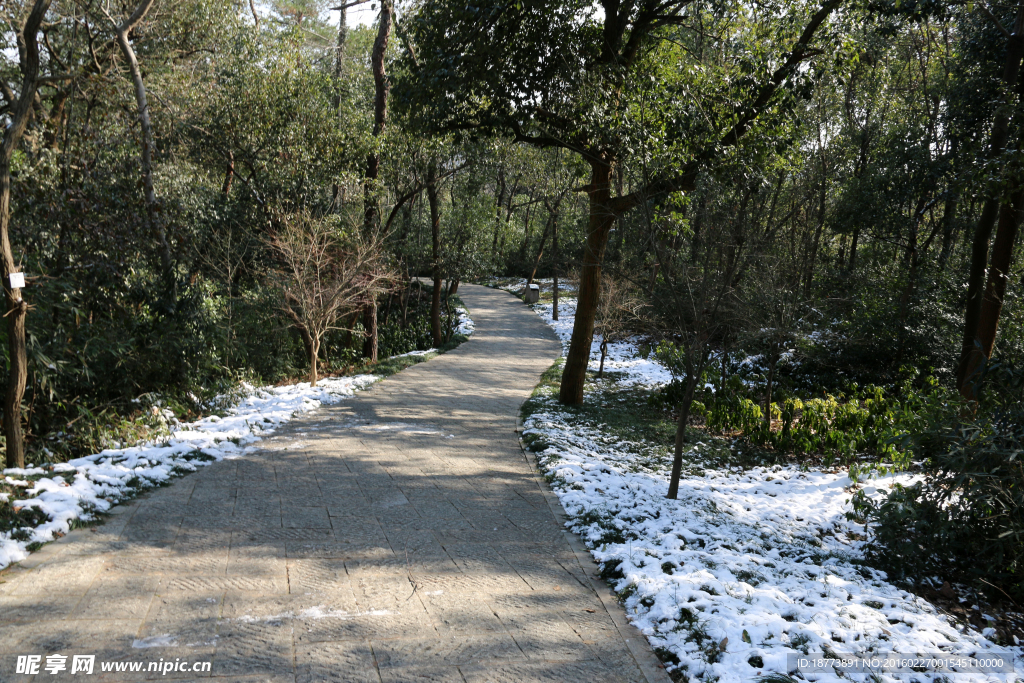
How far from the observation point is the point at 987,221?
8.55m

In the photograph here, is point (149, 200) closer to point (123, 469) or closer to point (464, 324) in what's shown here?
point (123, 469)

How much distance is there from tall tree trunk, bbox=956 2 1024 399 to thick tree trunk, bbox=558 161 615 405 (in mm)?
4911

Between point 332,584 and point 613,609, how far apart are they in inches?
69.6

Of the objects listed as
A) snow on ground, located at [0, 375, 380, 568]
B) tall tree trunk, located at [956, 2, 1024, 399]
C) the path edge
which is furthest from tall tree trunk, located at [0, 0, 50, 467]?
tall tree trunk, located at [956, 2, 1024, 399]

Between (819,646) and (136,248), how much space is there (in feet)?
31.6

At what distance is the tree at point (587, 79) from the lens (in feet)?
26.6

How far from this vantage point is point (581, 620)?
3.67m

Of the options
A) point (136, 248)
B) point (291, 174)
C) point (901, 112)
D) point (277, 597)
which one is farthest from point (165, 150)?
point (901, 112)

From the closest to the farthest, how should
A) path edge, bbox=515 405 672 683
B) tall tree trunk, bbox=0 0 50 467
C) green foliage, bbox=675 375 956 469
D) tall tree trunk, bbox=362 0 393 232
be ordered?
path edge, bbox=515 405 672 683 → tall tree trunk, bbox=0 0 50 467 → green foliage, bbox=675 375 956 469 → tall tree trunk, bbox=362 0 393 232

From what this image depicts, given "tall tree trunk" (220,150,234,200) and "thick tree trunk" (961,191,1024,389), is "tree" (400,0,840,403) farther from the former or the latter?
"tall tree trunk" (220,150,234,200)

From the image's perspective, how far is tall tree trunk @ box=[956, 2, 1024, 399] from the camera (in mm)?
7629

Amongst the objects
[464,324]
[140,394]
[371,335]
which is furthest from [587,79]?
[464,324]

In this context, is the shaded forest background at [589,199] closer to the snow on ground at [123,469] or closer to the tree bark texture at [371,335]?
the tree bark texture at [371,335]

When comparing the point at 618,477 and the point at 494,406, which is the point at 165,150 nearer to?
the point at 494,406
